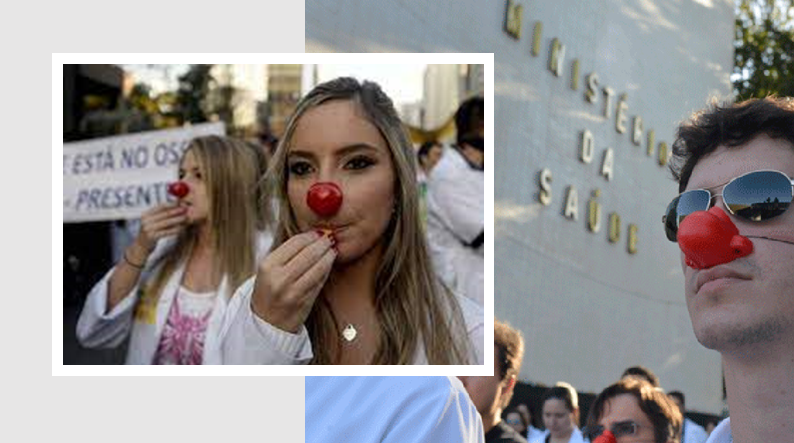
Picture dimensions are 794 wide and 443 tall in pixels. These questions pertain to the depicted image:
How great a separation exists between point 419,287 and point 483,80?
502 millimetres

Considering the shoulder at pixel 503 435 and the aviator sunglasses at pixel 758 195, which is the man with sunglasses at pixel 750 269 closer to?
the aviator sunglasses at pixel 758 195

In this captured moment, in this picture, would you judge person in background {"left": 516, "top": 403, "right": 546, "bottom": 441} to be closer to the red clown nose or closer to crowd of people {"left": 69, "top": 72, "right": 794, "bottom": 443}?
crowd of people {"left": 69, "top": 72, "right": 794, "bottom": 443}

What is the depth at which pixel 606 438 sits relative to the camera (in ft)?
11.1

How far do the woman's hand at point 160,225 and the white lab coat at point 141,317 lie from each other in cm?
2

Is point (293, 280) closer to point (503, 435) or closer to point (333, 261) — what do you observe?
point (333, 261)

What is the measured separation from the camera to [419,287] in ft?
10.5

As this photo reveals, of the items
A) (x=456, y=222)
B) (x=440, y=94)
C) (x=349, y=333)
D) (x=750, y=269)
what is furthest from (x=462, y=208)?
(x=750, y=269)

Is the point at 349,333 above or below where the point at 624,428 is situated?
above

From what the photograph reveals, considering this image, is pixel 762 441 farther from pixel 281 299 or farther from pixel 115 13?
pixel 115 13

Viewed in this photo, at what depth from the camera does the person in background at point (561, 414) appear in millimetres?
3461

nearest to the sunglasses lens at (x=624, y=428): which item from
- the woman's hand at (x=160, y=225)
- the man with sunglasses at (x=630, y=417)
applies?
the man with sunglasses at (x=630, y=417)

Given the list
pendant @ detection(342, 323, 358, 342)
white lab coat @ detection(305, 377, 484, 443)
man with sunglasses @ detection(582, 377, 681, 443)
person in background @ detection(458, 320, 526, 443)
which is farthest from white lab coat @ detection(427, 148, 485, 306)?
man with sunglasses @ detection(582, 377, 681, 443)

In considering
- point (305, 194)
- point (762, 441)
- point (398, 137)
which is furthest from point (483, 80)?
point (762, 441)

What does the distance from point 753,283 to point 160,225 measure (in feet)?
4.49
